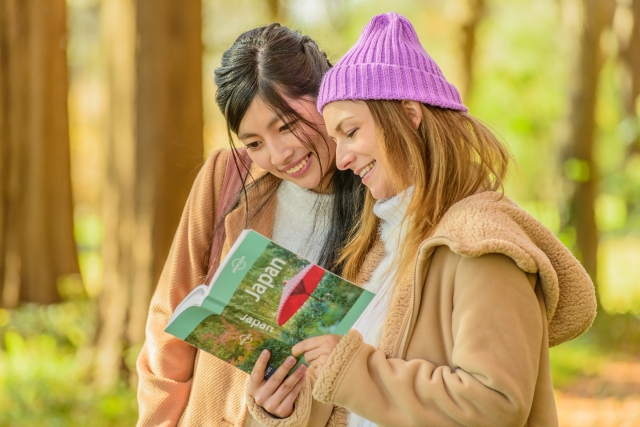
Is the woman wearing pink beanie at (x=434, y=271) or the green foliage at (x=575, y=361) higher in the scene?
the woman wearing pink beanie at (x=434, y=271)

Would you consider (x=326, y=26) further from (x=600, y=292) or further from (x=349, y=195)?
Answer: (x=349, y=195)

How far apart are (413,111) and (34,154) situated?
25.1 feet

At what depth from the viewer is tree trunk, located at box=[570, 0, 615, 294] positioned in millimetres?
8297

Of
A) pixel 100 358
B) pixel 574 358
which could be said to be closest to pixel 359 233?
pixel 100 358

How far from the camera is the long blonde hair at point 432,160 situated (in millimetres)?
1844

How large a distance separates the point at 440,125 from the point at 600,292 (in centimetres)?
697

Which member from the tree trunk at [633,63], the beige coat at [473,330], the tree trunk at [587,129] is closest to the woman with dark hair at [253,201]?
the beige coat at [473,330]

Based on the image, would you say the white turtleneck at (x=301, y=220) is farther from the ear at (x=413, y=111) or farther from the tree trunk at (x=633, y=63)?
the tree trunk at (x=633, y=63)

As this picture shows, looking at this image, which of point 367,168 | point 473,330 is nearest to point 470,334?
point 473,330

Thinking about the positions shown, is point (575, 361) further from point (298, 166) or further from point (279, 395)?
point (279, 395)

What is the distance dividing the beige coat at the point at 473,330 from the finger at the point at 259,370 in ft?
0.88

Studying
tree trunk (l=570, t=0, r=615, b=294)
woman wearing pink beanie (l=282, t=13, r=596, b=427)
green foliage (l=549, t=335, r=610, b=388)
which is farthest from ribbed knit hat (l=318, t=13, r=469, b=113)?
tree trunk (l=570, t=0, r=615, b=294)

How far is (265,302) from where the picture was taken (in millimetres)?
1811

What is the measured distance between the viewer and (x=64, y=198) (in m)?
8.98
